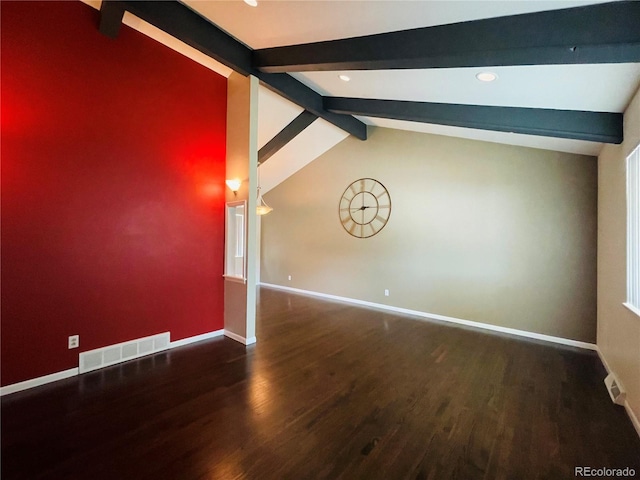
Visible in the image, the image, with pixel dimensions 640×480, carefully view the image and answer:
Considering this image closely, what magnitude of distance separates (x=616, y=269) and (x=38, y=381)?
562cm

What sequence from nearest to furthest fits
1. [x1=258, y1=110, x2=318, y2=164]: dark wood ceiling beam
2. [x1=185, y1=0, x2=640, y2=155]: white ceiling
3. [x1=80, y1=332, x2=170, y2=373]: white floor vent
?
[x1=185, y1=0, x2=640, y2=155]: white ceiling < [x1=80, y1=332, x2=170, y2=373]: white floor vent < [x1=258, y1=110, x2=318, y2=164]: dark wood ceiling beam

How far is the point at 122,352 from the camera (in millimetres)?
3275

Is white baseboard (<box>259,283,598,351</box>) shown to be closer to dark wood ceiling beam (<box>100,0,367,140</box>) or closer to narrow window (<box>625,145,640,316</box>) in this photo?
narrow window (<box>625,145,640,316</box>)

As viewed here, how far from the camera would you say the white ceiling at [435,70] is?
83.1 inches

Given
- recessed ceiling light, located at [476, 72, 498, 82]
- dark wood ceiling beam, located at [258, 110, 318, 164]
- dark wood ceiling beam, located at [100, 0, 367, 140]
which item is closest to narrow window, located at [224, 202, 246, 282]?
dark wood ceiling beam, located at [100, 0, 367, 140]

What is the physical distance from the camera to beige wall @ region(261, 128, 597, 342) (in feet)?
13.2

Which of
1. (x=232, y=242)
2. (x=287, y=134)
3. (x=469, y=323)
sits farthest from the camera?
(x=287, y=134)

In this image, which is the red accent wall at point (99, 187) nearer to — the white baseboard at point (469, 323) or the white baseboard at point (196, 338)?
the white baseboard at point (196, 338)

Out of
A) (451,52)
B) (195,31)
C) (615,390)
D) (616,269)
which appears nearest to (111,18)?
(195,31)

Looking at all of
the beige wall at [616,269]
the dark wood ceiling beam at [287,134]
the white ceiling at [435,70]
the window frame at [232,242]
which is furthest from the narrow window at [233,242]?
the beige wall at [616,269]

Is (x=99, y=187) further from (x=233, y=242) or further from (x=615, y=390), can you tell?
(x=615, y=390)

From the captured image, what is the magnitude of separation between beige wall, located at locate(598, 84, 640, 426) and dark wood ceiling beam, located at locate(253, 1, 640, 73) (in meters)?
0.89

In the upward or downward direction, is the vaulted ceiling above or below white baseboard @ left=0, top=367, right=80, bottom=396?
above

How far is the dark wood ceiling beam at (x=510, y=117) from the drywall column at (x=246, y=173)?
162 centimetres
